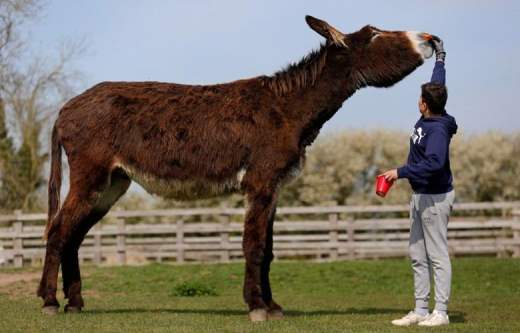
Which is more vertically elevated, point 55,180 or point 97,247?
point 55,180

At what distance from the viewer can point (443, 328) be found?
25.9ft

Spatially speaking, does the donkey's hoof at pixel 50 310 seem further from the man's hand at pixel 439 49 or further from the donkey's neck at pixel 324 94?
the man's hand at pixel 439 49

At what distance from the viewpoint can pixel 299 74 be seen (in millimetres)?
9328

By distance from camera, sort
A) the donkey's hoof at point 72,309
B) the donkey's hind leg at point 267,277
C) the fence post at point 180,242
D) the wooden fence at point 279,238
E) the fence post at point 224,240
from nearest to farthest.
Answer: the donkey's hind leg at point 267,277
the donkey's hoof at point 72,309
the wooden fence at point 279,238
the fence post at point 224,240
the fence post at point 180,242

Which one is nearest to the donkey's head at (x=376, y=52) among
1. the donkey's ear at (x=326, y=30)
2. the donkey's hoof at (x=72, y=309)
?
the donkey's ear at (x=326, y=30)

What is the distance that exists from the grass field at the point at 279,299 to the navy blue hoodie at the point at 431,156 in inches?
55.2

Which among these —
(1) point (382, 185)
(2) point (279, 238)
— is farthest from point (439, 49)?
(2) point (279, 238)

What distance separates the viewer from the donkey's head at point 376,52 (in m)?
9.01

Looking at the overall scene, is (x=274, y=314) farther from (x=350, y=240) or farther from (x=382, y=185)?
(x=350, y=240)

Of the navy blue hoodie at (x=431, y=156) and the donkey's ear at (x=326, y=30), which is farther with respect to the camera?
the donkey's ear at (x=326, y=30)

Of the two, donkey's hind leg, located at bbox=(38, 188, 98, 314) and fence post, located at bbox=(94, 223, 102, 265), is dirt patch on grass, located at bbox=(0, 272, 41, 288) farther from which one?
donkey's hind leg, located at bbox=(38, 188, 98, 314)

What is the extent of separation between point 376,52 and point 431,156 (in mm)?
1670

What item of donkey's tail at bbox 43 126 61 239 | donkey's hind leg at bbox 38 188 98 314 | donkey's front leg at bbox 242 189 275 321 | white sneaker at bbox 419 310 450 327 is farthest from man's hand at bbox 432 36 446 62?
donkey's tail at bbox 43 126 61 239

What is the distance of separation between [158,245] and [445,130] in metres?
18.9
